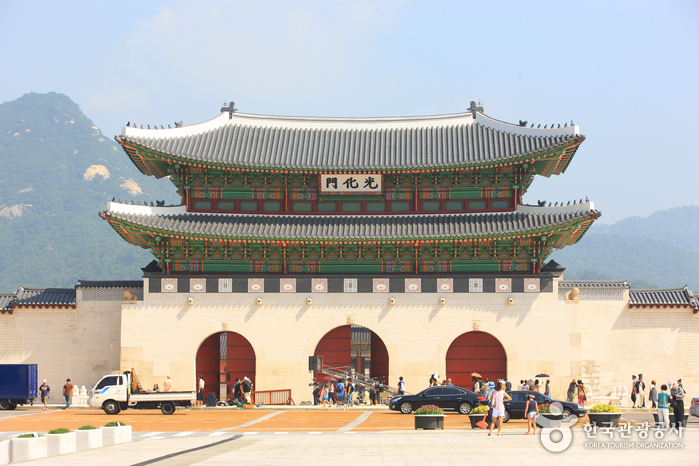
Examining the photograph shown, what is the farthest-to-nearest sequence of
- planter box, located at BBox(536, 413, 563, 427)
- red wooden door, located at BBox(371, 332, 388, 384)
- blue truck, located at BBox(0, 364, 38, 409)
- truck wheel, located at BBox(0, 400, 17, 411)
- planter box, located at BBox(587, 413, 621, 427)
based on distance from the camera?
red wooden door, located at BBox(371, 332, 388, 384), truck wheel, located at BBox(0, 400, 17, 411), blue truck, located at BBox(0, 364, 38, 409), planter box, located at BBox(536, 413, 563, 427), planter box, located at BBox(587, 413, 621, 427)

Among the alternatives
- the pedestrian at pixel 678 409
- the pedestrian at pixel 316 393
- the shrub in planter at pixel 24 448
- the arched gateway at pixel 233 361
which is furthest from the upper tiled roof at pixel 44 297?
the pedestrian at pixel 678 409

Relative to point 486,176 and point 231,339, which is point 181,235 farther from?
point 486,176

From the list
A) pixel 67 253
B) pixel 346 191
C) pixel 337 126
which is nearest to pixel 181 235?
pixel 346 191

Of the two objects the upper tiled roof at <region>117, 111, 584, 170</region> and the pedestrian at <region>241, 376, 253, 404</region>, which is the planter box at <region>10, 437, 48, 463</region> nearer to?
the pedestrian at <region>241, 376, 253, 404</region>

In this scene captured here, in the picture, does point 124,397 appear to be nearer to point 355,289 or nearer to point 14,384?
point 14,384

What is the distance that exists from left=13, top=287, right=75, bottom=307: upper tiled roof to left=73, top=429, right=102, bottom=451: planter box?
66.1ft

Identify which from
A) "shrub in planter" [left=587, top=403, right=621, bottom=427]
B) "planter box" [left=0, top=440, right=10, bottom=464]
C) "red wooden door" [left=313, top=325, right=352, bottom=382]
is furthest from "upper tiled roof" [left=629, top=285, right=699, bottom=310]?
"planter box" [left=0, top=440, right=10, bottom=464]

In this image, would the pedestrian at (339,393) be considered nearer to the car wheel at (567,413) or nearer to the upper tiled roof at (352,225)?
the upper tiled roof at (352,225)

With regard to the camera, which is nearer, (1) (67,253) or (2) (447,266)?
(2) (447,266)

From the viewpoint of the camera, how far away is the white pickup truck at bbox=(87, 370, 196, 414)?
105 ft

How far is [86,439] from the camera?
64.3 ft

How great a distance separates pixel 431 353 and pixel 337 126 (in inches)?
597

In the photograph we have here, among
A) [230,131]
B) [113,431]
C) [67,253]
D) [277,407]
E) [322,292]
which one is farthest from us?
[67,253]

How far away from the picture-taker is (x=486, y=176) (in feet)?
128
